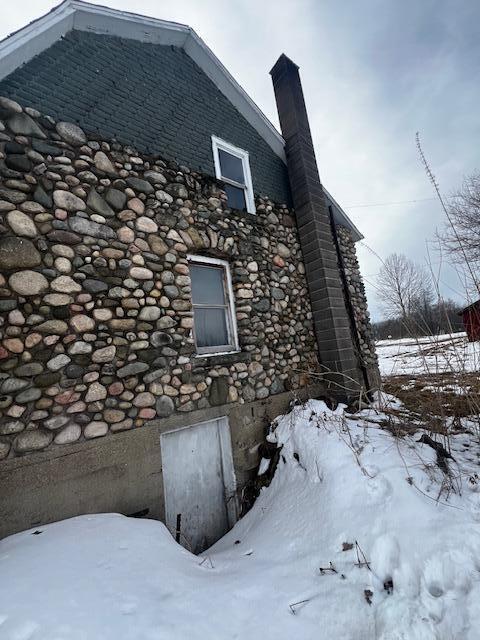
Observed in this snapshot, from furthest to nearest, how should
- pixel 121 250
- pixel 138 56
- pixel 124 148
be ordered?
pixel 138 56, pixel 124 148, pixel 121 250

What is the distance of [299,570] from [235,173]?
575 cm

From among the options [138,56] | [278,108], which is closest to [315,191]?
[278,108]

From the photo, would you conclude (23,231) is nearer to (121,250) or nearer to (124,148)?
(121,250)

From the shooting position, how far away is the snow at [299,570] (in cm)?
173

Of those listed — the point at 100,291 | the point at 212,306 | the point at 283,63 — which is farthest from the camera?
the point at 283,63

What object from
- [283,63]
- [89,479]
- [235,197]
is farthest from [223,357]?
[283,63]

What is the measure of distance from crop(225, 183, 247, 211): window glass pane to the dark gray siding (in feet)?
1.18

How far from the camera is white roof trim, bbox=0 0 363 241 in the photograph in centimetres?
338

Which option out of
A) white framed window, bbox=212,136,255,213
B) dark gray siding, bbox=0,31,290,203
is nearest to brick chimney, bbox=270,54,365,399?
dark gray siding, bbox=0,31,290,203

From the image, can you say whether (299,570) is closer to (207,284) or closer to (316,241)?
(207,284)

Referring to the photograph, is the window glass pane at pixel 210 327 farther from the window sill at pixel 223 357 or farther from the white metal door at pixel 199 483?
the white metal door at pixel 199 483

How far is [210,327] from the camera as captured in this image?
461 cm

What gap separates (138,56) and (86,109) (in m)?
1.66

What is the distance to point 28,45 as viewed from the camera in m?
3.43
